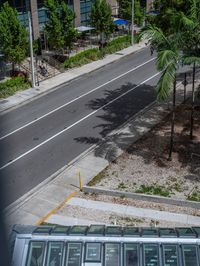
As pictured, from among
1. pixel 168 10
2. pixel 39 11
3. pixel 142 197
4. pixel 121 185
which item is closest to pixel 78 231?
pixel 142 197

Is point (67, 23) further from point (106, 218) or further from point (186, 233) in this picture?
point (186, 233)

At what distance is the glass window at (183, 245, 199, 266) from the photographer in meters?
10.4

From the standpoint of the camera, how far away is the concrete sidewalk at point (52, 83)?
33.7 m

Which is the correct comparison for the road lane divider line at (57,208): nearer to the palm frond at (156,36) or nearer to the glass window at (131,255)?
the glass window at (131,255)

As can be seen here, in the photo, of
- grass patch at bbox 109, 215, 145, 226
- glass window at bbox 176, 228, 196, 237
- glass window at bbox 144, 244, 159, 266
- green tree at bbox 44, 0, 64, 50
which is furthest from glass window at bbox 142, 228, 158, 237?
green tree at bbox 44, 0, 64, 50

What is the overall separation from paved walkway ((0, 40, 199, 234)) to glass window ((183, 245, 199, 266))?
7.18 metres

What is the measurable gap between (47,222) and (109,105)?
1562cm

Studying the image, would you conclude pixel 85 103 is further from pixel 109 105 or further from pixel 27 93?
pixel 27 93

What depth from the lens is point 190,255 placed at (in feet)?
34.7

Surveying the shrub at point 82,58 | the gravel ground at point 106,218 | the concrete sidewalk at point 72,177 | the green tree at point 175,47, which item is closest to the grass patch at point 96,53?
the shrub at point 82,58

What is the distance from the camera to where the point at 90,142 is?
25.9 m

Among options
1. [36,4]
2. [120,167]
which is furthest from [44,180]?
[36,4]

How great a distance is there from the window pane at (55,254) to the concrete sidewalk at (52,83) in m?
22.4

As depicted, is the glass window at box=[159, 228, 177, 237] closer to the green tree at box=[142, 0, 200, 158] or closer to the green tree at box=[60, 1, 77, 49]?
the green tree at box=[142, 0, 200, 158]
